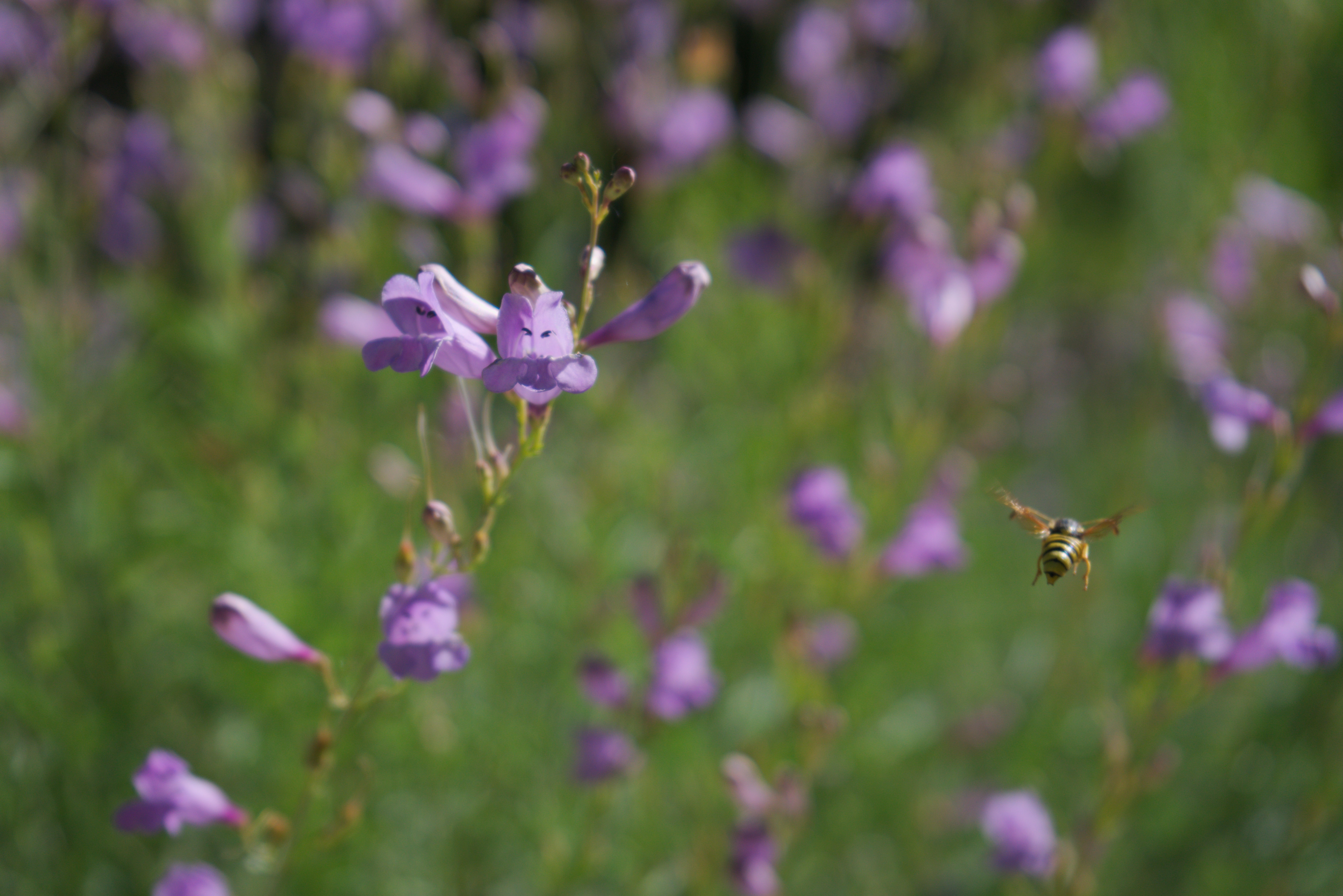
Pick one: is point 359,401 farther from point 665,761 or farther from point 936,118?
point 936,118

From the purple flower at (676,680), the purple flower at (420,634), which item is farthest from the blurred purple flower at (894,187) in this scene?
the purple flower at (420,634)

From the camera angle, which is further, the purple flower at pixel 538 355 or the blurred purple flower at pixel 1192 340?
the blurred purple flower at pixel 1192 340

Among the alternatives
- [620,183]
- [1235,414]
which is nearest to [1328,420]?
[1235,414]

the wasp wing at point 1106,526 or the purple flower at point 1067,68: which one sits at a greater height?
the purple flower at point 1067,68

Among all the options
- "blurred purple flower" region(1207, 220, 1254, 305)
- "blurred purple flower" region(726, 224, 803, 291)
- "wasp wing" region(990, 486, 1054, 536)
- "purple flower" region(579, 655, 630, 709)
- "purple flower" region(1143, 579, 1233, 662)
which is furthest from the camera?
"blurred purple flower" region(1207, 220, 1254, 305)

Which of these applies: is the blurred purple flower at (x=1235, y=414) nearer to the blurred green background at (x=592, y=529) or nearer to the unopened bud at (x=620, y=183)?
the blurred green background at (x=592, y=529)

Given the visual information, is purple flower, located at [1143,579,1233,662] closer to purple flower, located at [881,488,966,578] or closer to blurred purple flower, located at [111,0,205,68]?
purple flower, located at [881,488,966,578]

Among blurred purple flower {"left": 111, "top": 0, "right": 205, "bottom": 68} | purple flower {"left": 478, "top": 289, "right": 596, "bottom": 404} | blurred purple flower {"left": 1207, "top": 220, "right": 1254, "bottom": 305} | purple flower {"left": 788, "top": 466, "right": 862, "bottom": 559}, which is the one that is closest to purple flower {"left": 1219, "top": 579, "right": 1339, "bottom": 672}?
purple flower {"left": 788, "top": 466, "right": 862, "bottom": 559}

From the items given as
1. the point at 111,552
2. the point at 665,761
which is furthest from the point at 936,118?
the point at 111,552
